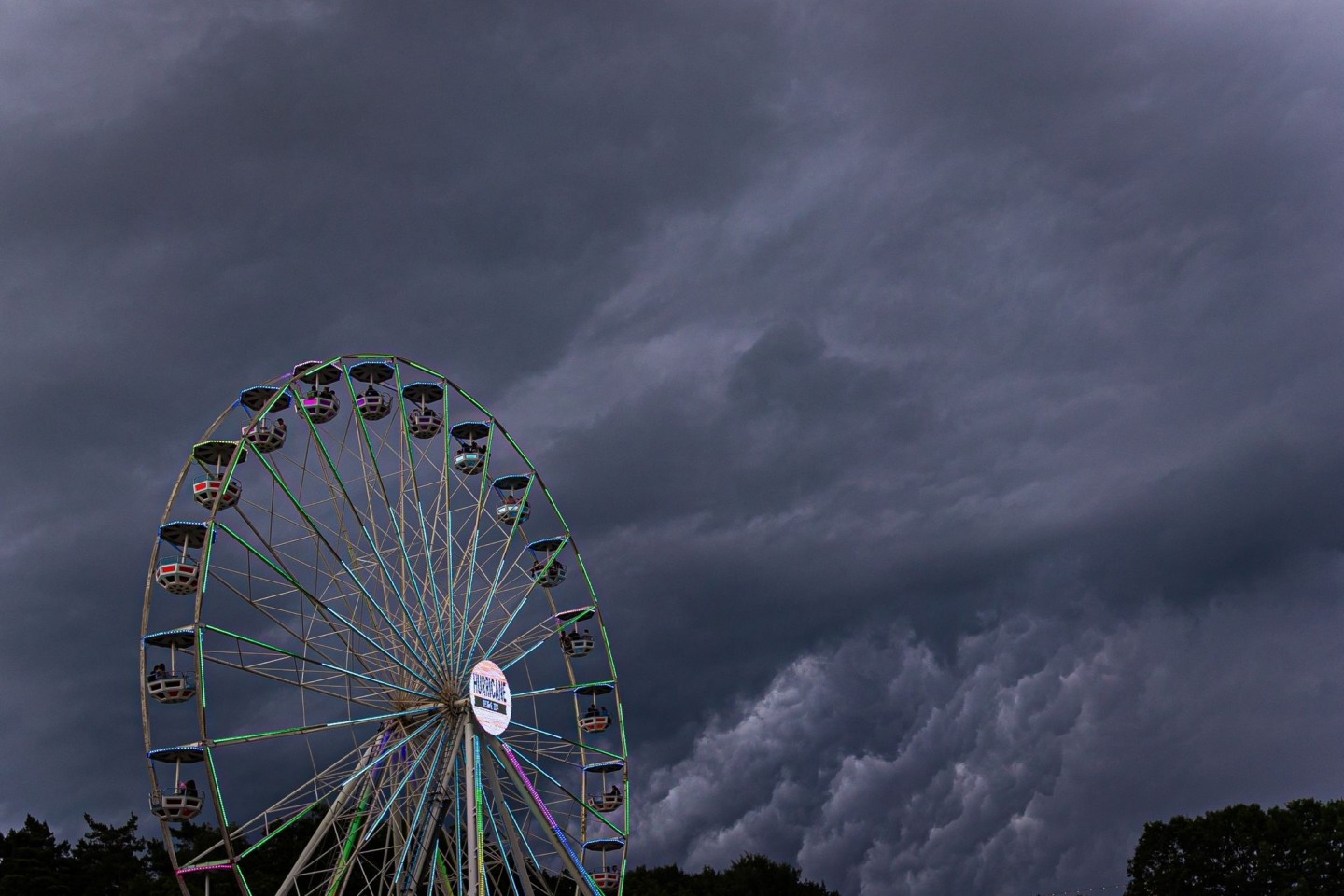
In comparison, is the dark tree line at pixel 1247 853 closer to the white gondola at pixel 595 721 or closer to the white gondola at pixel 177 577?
the white gondola at pixel 595 721

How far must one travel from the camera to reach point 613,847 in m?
58.9

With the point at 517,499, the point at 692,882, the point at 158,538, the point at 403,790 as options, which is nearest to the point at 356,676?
the point at 403,790

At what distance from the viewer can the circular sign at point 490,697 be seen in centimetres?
5109

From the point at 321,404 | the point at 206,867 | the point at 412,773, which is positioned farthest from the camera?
the point at 321,404

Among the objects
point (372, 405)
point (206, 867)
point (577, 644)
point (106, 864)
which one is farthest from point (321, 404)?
point (106, 864)

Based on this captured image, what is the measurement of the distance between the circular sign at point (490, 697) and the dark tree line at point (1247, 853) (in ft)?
179

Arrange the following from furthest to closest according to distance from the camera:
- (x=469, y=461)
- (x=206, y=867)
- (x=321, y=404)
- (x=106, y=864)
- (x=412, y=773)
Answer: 1. (x=106, y=864)
2. (x=469, y=461)
3. (x=321, y=404)
4. (x=412, y=773)
5. (x=206, y=867)

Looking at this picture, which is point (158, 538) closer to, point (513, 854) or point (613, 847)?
point (513, 854)

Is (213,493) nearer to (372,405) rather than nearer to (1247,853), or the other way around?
(372,405)

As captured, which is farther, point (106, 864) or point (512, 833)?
point (106, 864)

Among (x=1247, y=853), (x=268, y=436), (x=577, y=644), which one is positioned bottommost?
(x=1247, y=853)

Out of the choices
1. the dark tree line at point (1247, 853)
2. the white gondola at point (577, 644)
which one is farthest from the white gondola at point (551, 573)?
the dark tree line at point (1247, 853)

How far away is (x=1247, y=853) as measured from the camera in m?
86.7

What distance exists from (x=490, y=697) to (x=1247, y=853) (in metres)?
57.6
